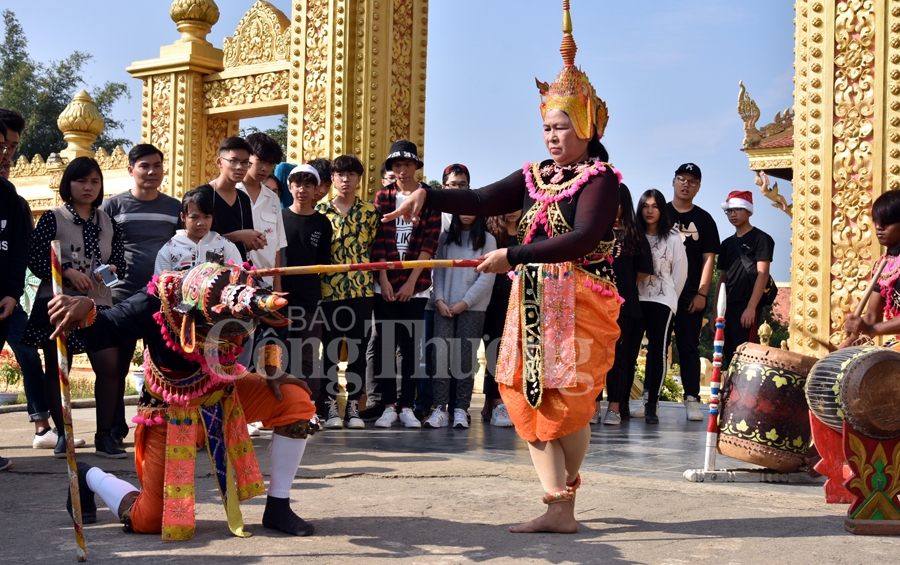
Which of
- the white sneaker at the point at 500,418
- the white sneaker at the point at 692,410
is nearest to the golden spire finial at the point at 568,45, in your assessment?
the white sneaker at the point at 500,418

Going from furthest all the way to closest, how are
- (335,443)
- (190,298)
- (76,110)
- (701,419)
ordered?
(76,110)
(701,419)
(335,443)
(190,298)

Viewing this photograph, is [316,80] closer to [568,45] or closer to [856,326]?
[568,45]

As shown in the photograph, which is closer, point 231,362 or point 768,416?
point 231,362

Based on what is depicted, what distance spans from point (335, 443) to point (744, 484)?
8.66 ft

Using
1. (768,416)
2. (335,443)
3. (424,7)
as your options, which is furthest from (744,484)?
(424,7)

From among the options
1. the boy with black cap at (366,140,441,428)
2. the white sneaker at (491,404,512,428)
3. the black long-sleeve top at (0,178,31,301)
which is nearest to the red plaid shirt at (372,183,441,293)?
the boy with black cap at (366,140,441,428)

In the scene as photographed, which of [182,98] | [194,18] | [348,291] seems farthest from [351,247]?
[194,18]

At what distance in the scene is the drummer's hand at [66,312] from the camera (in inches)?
138

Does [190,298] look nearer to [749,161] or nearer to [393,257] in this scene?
[393,257]

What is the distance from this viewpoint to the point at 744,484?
5.22 metres

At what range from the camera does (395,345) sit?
7.60 m

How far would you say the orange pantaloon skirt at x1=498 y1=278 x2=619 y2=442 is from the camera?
407cm

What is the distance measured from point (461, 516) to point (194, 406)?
1.26 meters

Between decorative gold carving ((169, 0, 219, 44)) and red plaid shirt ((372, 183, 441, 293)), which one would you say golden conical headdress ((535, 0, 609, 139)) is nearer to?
red plaid shirt ((372, 183, 441, 293))
